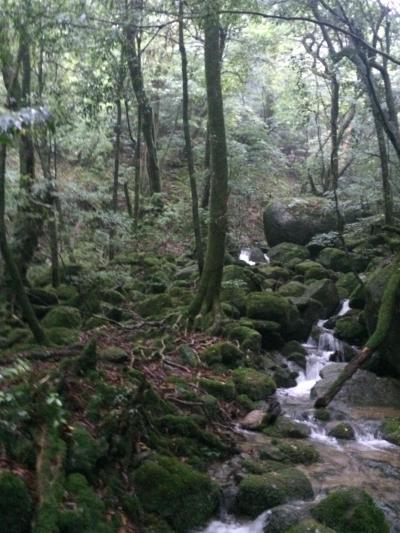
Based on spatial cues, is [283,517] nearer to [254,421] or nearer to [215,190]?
[254,421]

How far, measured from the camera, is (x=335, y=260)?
1786 cm

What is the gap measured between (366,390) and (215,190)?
493 cm

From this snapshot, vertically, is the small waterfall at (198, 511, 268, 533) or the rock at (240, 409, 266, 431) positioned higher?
the rock at (240, 409, 266, 431)

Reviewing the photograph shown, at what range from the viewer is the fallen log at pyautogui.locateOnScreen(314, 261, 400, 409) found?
8.80m

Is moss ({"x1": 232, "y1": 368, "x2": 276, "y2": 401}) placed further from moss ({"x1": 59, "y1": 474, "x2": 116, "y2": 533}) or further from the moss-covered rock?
moss ({"x1": 59, "y1": 474, "x2": 116, "y2": 533})

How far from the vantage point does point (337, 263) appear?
17.8 metres

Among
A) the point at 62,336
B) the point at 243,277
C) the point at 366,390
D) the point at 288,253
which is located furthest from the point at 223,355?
the point at 288,253

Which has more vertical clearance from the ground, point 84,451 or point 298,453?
point 84,451

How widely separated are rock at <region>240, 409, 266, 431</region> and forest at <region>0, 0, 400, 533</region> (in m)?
0.05

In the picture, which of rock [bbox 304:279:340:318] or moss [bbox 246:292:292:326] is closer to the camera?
moss [bbox 246:292:292:326]

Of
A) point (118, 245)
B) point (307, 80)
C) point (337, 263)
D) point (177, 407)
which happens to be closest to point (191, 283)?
point (118, 245)

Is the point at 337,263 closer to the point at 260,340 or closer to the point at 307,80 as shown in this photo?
the point at 260,340

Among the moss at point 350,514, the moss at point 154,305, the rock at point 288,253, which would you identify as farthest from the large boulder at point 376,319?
the rock at point 288,253

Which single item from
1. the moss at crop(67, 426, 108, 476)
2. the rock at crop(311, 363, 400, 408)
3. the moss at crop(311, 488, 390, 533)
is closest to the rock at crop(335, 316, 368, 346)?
the rock at crop(311, 363, 400, 408)
